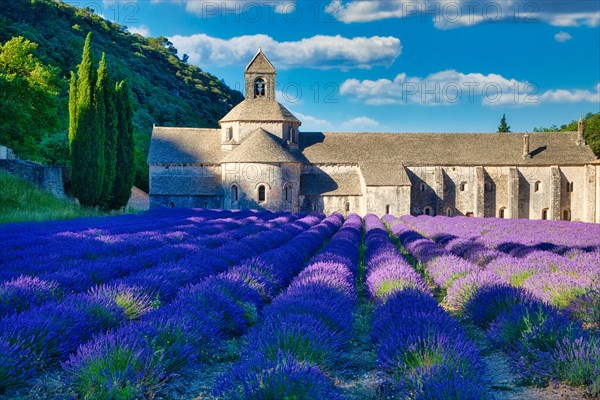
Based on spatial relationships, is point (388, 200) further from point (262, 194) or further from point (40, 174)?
point (40, 174)

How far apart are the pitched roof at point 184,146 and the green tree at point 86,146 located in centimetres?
1464

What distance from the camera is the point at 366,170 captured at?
4312cm

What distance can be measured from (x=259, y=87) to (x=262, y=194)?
35.4 feet

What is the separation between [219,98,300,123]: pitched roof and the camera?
45.4 metres

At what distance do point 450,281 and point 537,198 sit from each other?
39.5 m

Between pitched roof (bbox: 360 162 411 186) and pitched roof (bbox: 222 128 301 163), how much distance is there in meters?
5.23

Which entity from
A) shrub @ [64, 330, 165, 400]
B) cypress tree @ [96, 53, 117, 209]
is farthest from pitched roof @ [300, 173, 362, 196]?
shrub @ [64, 330, 165, 400]

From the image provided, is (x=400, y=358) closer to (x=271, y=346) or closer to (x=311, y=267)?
(x=271, y=346)

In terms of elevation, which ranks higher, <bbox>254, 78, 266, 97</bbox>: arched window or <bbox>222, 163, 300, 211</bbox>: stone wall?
<bbox>254, 78, 266, 97</bbox>: arched window

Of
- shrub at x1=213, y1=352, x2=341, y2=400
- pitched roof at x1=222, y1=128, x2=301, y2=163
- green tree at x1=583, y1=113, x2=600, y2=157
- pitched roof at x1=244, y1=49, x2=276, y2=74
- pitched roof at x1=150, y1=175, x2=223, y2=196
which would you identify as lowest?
shrub at x1=213, y1=352, x2=341, y2=400

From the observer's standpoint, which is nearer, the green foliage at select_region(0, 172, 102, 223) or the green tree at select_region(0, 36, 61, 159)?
the green foliage at select_region(0, 172, 102, 223)

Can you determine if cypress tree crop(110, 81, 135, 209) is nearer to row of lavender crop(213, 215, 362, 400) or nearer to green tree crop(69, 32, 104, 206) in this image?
green tree crop(69, 32, 104, 206)

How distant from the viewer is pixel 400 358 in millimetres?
5035

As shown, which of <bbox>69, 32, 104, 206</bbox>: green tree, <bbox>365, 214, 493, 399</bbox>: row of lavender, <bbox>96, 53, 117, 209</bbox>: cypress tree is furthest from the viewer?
<bbox>96, 53, 117, 209</bbox>: cypress tree
